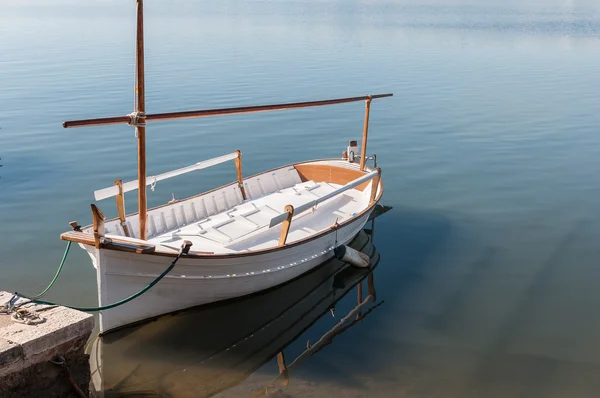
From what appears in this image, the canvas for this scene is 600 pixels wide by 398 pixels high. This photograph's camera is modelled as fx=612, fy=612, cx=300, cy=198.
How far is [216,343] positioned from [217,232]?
3.04 m

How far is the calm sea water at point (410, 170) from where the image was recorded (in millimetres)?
12391

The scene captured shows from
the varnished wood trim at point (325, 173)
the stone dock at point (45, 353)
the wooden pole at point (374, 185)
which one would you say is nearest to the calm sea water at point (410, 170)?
the wooden pole at point (374, 185)

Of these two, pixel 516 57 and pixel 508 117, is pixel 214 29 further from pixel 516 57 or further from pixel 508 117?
pixel 508 117

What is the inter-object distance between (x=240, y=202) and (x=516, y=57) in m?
39.4

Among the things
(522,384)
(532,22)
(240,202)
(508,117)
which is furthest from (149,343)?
(532,22)

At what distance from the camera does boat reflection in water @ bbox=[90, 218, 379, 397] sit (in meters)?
11.4

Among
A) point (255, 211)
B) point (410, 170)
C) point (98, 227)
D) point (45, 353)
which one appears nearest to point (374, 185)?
point (255, 211)

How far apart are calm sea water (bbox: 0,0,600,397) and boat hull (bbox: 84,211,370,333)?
5.71ft

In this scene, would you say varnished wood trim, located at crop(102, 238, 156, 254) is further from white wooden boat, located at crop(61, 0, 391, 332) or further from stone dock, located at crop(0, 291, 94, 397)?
stone dock, located at crop(0, 291, 94, 397)

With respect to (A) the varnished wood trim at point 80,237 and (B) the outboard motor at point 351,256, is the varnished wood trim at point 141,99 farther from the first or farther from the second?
(B) the outboard motor at point 351,256

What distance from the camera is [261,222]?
51.0 ft

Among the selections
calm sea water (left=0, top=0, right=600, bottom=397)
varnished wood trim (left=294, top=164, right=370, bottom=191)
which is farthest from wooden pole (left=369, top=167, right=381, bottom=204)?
varnished wood trim (left=294, top=164, right=370, bottom=191)

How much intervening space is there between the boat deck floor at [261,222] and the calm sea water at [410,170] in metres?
1.58

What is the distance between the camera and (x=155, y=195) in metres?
21.1
